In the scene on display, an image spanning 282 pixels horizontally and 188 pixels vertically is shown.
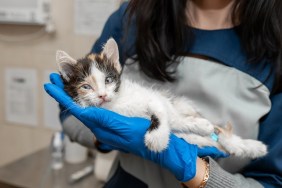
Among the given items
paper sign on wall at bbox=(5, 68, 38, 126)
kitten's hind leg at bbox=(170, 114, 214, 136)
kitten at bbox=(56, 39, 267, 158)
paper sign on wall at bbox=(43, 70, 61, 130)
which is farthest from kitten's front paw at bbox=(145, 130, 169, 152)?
paper sign on wall at bbox=(5, 68, 38, 126)

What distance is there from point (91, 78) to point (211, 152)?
405mm

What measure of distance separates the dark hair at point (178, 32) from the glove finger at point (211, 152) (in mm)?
237

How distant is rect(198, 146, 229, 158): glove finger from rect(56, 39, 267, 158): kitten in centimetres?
2

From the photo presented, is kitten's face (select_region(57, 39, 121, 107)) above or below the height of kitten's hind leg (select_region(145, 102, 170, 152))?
above

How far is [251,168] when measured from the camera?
0.92 metres

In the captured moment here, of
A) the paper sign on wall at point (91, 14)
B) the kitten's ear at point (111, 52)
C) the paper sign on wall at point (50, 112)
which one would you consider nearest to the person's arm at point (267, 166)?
the kitten's ear at point (111, 52)

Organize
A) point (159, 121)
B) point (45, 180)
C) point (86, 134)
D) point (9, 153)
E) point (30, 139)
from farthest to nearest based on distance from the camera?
1. point (9, 153)
2. point (30, 139)
3. point (45, 180)
4. point (86, 134)
5. point (159, 121)

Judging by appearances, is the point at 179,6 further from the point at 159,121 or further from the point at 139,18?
the point at 159,121

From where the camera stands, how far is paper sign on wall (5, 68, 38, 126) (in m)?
1.88

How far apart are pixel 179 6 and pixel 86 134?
22.5 inches

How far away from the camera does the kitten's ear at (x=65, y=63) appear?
2.43ft

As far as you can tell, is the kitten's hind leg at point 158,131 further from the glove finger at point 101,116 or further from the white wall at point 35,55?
the white wall at point 35,55

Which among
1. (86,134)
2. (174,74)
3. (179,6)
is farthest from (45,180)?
(179,6)

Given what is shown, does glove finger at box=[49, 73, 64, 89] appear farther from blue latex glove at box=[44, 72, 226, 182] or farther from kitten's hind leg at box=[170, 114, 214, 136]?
kitten's hind leg at box=[170, 114, 214, 136]
